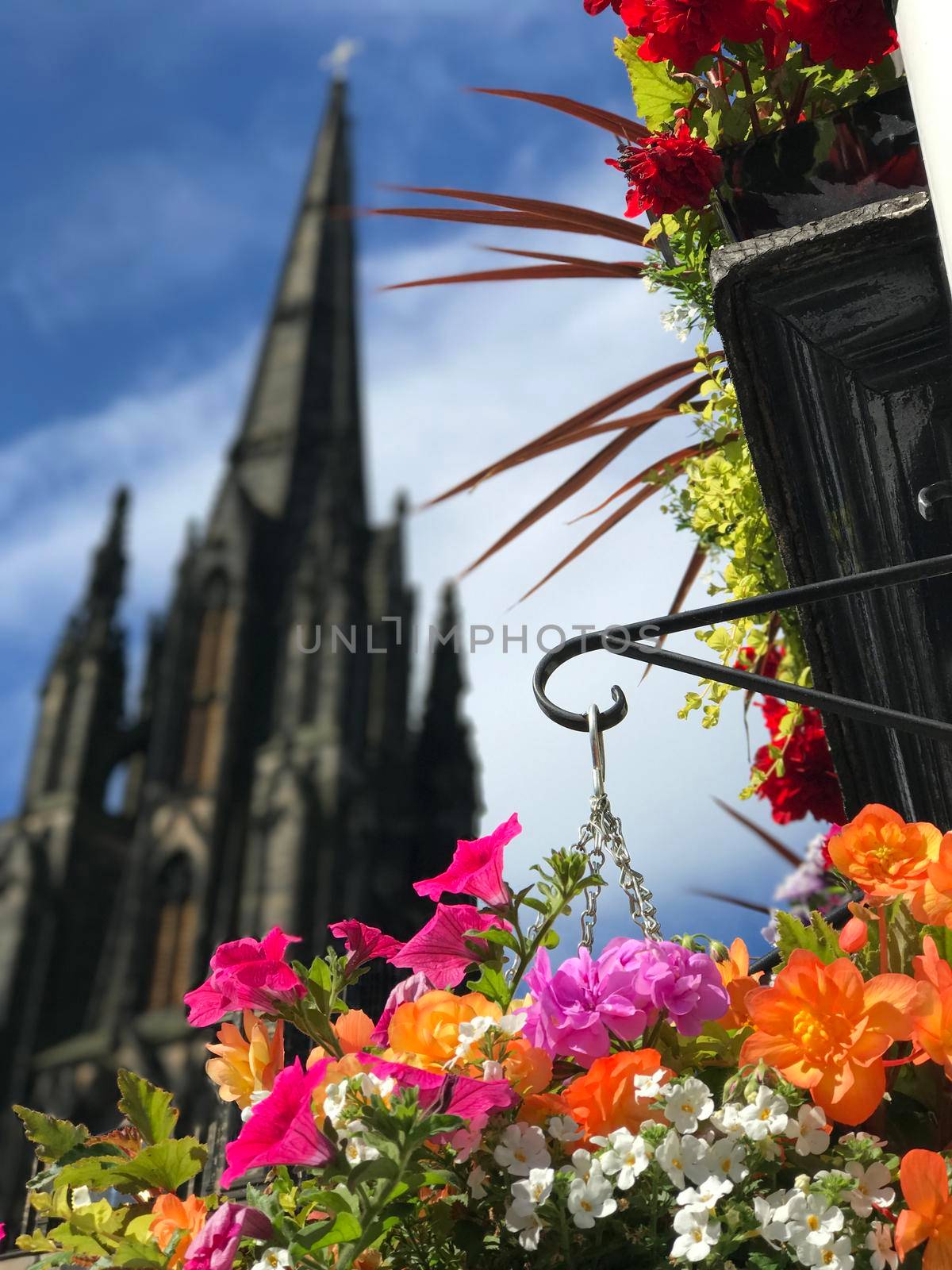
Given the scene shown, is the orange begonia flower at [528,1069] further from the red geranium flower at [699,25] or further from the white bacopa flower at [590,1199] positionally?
the red geranium flower at [699,25]

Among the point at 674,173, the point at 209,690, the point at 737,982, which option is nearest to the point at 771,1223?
the point at 737,982

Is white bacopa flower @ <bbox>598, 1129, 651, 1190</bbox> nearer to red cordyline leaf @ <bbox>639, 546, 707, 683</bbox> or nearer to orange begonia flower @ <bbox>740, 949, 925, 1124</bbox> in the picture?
orange begonia flower @ <bbox>740, 949, 925, 1124</bbox>

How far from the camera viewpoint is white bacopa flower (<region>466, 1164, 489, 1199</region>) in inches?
68.3

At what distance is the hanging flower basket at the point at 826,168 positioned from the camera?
2.54 meters

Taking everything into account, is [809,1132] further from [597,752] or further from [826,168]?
[826,168]

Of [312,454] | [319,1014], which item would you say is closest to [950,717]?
[319,1014]

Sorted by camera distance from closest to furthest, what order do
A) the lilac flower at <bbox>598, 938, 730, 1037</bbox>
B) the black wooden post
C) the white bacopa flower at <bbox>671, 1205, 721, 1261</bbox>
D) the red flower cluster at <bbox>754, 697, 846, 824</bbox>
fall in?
1. the white bacopa flower at <bbox>671, 1205, 721, 1261</bbox>
2. the lilac flower at <bbox>598, 938, 730, 1037</bbox>
3. the black wooden post
4. the red flower cluster at <bbox>754, 697, 846, 824</bbox>

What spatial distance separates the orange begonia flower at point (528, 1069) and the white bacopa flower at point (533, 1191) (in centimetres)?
15

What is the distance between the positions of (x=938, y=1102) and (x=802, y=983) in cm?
24

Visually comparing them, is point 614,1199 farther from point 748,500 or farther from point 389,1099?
point 748,500

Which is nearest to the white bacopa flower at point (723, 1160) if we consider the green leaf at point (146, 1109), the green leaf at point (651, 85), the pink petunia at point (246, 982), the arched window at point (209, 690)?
the pink petunia at point (246, 982)

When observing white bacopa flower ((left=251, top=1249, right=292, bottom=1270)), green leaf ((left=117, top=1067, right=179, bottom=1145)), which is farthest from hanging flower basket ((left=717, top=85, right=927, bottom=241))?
white bacopa flower ((left=251, top=1249, right=292, bottom=1270))

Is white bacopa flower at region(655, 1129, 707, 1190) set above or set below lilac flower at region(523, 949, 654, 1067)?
below

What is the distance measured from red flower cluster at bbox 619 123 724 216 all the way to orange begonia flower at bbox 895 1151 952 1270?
173cm
